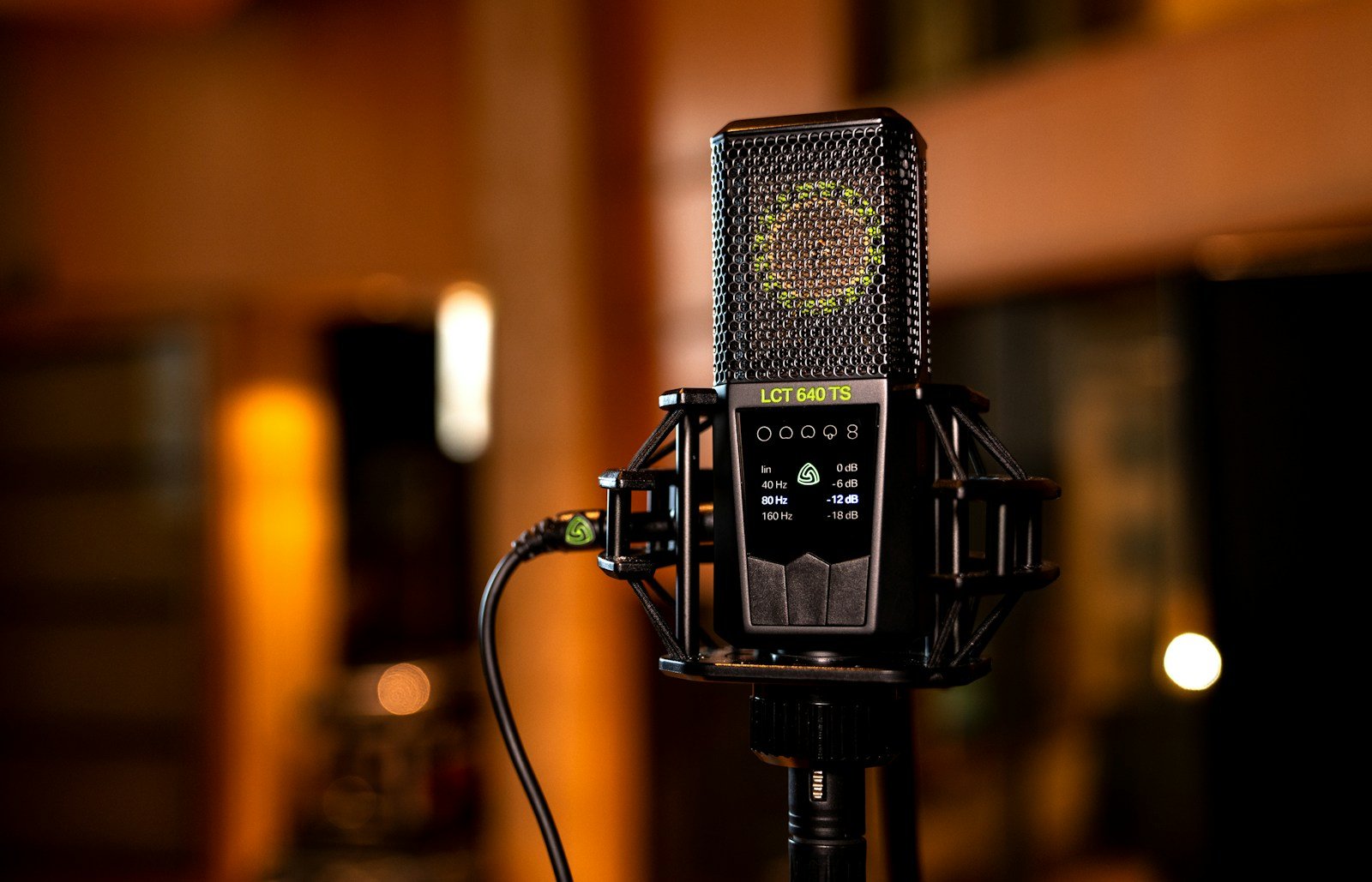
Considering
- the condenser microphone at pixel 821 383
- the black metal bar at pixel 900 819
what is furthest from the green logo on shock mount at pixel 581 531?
the black metal bar at pixel 900 819

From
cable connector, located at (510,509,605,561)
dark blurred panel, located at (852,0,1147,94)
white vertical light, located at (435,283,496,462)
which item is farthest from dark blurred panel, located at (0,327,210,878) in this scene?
cable connector, located at (510,509,605,561)

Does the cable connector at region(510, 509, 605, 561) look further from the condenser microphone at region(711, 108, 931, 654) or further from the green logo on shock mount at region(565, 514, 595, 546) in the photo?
the condenser microphone at region(711, 108, 931, 654)

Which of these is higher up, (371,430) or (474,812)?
(371,430)

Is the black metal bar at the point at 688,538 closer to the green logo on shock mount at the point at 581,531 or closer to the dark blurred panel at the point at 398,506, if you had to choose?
the green logo on shock mount at the point at 581,531

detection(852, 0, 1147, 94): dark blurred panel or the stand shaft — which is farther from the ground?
detection(852, 0, 1147, 94): dark blurred panel

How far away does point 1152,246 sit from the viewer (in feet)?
9.86

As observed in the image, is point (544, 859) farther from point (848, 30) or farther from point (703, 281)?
point (848, 30)

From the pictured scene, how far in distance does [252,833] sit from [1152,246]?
168 inches

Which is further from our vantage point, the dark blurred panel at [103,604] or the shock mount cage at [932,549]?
the dark blurred panel at [103,604]

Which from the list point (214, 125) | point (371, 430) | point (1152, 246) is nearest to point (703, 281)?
point (1152, 246)

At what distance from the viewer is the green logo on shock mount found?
819 mm

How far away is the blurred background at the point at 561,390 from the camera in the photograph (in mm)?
2764

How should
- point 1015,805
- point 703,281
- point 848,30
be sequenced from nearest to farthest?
point 1015,805 < point 848,30 < point 703,281

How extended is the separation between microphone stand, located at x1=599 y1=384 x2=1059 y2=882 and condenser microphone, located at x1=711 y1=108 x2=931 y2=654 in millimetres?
17
